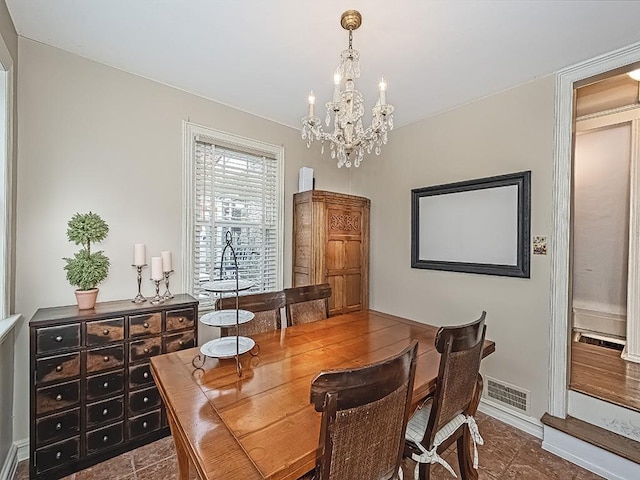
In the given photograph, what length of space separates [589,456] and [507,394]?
1.99 feet

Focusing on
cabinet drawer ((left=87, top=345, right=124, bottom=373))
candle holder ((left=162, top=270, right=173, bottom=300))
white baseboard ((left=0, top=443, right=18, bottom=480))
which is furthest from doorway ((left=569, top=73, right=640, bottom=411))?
white baseboard ((left=0, top=443, right=18, bottom=480))

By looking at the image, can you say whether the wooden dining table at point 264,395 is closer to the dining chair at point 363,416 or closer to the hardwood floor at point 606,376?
the dining chair at point 363,416

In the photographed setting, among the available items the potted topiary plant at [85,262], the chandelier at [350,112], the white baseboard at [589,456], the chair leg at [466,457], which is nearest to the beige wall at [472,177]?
the white baseboard at [589,456]

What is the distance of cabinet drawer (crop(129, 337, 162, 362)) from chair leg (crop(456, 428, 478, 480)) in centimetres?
217

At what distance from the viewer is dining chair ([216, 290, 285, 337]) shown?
205 centimetres

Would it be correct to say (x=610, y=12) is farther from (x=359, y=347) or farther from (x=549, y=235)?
(x=359, y=347)

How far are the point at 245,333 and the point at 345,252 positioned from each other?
173 centimetres

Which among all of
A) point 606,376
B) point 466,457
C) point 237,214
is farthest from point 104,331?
point 606,376

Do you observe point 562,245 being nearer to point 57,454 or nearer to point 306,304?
point 306,304

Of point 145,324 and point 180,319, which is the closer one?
point 145,324

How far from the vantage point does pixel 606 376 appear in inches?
99.8

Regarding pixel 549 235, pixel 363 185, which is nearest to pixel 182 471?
pixel 549 235

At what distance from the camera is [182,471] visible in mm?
1494

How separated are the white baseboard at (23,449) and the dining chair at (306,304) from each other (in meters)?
1.99
